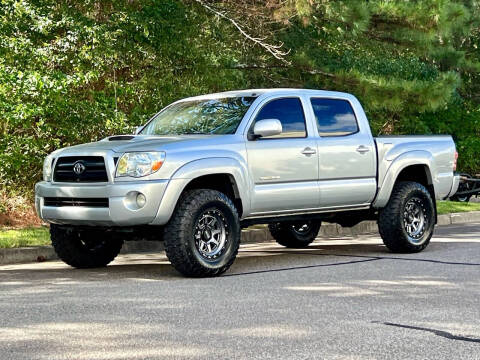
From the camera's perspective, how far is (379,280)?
31.2 feet

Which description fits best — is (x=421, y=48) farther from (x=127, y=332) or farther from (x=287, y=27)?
(x=127, y=332)

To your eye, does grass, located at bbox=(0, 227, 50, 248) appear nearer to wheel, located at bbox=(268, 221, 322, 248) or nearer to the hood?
the hood

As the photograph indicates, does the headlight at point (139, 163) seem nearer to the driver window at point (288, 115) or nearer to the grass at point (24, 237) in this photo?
the driver window at point (288, 115)

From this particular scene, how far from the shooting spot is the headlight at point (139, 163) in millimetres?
9375

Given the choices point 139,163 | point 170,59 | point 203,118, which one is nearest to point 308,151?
point 203,118

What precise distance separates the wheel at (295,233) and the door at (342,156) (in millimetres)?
1897

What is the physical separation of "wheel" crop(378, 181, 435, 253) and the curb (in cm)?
302

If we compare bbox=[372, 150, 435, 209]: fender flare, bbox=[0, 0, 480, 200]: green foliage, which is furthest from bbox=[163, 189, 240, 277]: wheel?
bbox=[0, 0, 480, 200]: green foliage

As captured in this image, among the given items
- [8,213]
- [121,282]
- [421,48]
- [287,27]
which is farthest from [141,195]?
[421,48]

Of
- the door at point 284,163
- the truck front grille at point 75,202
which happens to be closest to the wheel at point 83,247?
the truck front grille at point 75,202

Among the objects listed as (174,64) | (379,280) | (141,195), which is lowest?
(379,280)

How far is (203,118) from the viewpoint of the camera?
10.7 metres

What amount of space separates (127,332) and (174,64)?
11476 millimetres

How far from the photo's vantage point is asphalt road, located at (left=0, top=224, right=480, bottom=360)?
6172mm
